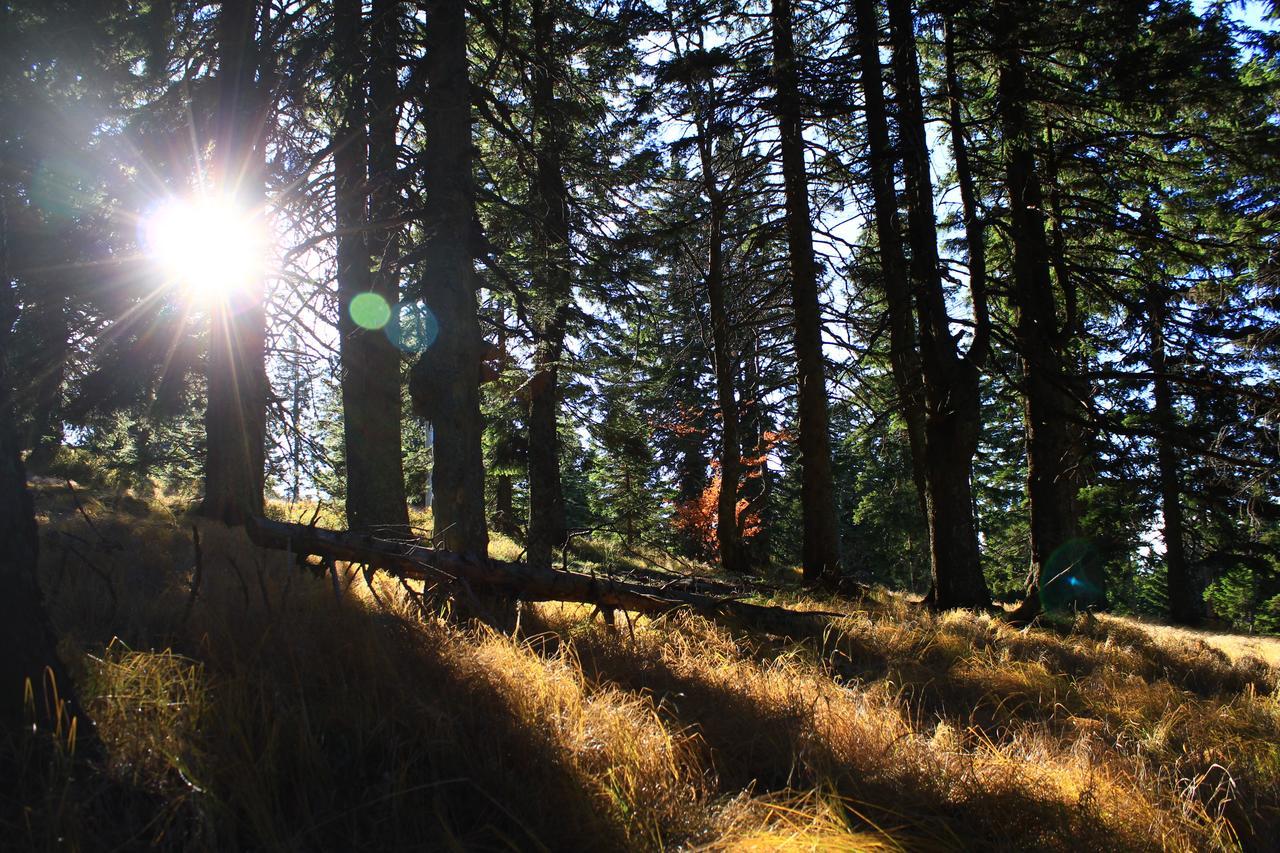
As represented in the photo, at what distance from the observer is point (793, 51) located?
10875 mm

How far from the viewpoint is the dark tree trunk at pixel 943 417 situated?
8.88m

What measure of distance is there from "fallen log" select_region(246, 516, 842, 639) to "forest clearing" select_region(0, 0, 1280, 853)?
41 mm

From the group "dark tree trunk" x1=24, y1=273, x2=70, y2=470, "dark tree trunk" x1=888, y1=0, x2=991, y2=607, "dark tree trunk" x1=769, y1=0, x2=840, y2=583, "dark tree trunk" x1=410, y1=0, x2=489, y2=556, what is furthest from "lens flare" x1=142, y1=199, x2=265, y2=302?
"dark tree trunk" x1=888, y1=0, x2=991, y2=607

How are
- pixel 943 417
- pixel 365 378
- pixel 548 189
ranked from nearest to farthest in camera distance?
1. pixel 548 189
2. pixel 365 378
3. pixel 943 417

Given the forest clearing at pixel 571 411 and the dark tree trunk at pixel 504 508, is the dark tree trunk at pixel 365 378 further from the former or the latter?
the dark tree trunk at pixel 504 508

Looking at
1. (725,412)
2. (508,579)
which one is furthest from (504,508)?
(508,579)

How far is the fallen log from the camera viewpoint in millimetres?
4980

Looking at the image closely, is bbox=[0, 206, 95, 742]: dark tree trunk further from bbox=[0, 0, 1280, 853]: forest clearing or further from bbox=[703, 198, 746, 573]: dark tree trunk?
bbox=[703, 198, 746, 573]: dark tree trunk

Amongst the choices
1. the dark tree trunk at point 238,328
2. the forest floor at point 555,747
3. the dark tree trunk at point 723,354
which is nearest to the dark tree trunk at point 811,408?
the dark tree trunk at point 723,354

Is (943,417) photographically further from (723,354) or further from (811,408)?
(723,354)

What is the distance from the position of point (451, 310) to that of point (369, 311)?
7.89 feet

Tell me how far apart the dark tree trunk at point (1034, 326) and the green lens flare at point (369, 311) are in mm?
8453

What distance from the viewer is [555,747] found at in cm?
282

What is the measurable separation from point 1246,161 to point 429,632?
1220cm
